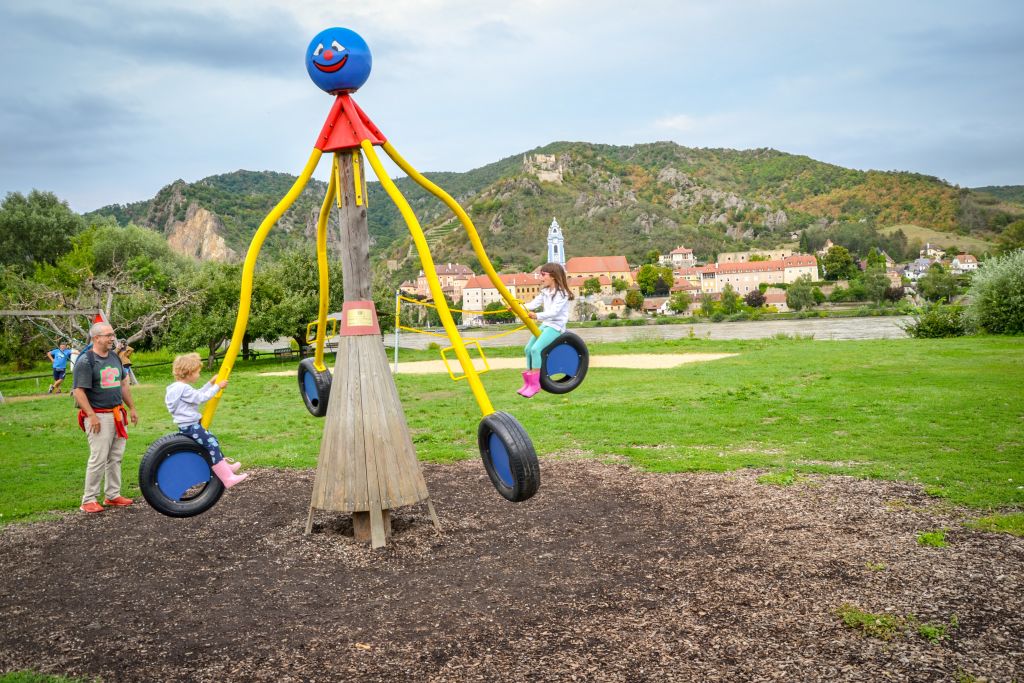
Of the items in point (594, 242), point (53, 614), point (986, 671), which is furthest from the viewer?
point (594, 242)

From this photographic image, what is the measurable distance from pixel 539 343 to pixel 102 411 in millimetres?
5493

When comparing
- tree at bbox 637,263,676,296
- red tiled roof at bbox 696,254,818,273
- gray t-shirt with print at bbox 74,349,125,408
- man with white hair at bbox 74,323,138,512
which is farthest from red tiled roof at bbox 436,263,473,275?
gray t-shirt with print at bbox 74,349,125,408

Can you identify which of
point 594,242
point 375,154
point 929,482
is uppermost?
point 594,242

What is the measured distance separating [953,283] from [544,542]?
80.3m

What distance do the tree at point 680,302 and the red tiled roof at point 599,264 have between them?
54.8 ft

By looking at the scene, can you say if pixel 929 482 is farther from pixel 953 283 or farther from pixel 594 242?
pixel 594 242

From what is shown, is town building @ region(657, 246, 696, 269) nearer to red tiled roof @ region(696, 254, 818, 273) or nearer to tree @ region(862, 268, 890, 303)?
red tiled roof @ region(696, 254, 818, 273)

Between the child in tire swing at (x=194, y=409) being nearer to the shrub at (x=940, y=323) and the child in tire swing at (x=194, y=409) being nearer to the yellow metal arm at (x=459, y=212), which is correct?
the yellow metal arm at (x=459, y=212)

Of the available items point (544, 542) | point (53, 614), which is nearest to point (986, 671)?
point (544, 542)

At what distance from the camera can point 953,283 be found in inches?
2864

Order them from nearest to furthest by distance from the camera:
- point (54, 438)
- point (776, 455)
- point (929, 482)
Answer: point (929, 482) < point (776, 455) < point (54, 438)

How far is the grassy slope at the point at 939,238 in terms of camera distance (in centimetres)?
13600

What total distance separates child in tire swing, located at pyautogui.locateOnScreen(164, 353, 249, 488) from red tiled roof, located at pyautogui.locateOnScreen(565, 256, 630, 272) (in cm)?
11000

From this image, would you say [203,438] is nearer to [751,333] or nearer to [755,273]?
[751,333]
